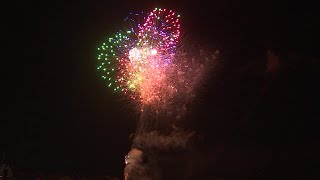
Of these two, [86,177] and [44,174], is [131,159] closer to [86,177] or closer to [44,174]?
[86,177]

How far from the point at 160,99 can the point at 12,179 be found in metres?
23.7

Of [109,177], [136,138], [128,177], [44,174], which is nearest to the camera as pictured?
[136,138]

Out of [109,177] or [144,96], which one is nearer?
[144,96]

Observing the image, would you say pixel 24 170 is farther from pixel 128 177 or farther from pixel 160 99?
pixel 160 99

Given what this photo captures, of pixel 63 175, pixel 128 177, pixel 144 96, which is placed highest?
pixel 63 175

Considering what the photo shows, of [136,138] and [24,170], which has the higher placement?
[24,170]

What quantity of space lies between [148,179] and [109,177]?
13353 mm

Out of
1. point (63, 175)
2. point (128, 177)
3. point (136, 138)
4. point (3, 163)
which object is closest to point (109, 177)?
point (63, 175)

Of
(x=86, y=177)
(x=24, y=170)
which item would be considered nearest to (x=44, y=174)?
(x=24, y=170)

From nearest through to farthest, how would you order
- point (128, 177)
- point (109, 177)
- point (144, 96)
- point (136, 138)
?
point (144, 96), point (136, 138), point (128, 177), point (109, 177)

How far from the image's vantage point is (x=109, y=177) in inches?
1403

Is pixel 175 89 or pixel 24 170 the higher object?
pixel 24 170

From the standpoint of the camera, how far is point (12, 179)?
3644 centimetres

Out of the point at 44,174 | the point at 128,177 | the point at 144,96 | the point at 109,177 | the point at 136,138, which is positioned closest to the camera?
the point at 144,96
